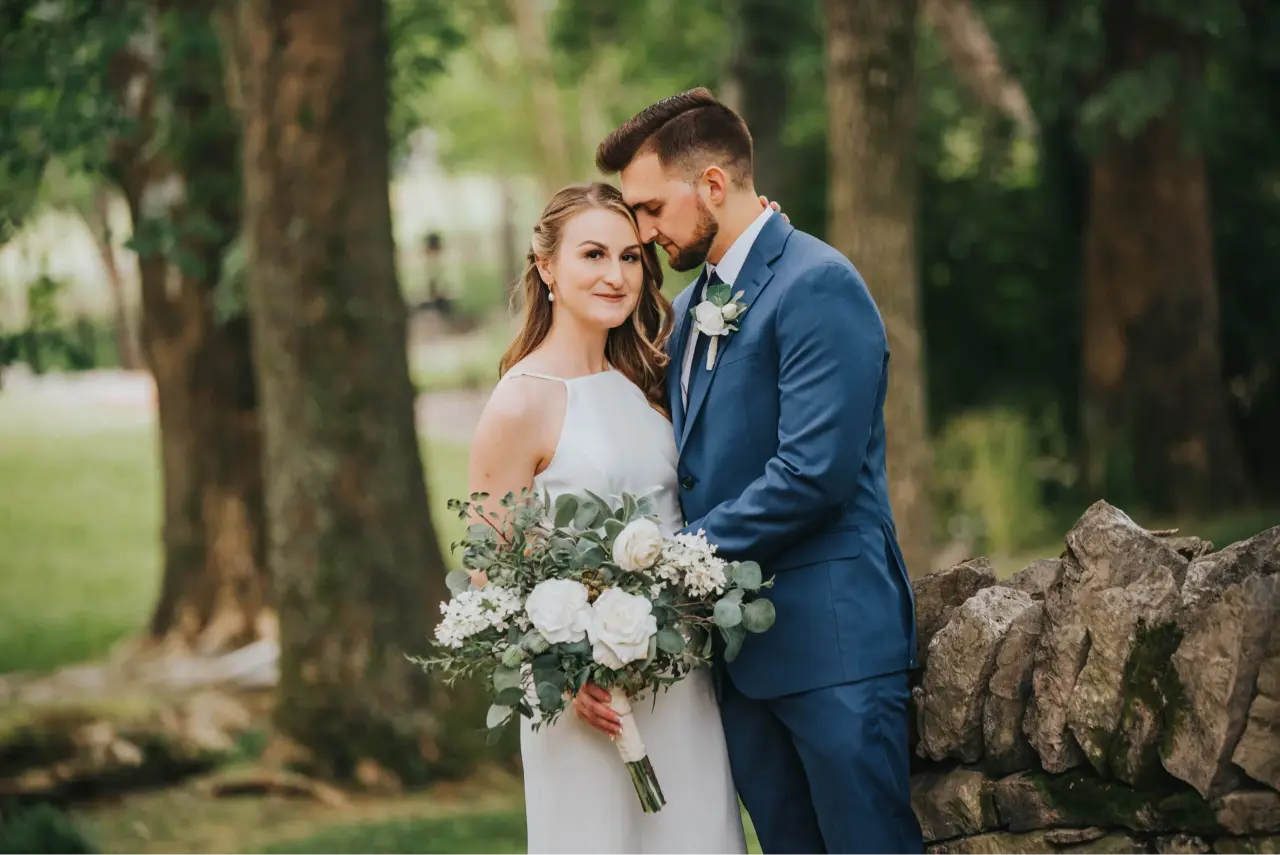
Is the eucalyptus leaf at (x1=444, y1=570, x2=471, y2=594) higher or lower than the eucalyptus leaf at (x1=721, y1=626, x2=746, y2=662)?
below

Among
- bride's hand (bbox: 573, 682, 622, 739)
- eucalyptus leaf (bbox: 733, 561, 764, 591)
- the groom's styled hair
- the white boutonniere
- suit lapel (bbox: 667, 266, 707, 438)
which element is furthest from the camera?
suit lapel (bbox: 667, 266, 707, 438)

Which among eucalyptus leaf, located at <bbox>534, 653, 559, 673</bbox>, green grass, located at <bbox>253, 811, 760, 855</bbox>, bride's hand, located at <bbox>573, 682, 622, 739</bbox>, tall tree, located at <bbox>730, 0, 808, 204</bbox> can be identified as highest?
tall tree, located at <bbox>730, 0, 808, 204</bbox>

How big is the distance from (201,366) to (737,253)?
715 cm

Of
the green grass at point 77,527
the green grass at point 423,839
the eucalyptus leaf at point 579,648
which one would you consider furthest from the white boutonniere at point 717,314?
the green grass at point 77,527

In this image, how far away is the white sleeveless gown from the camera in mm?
3611

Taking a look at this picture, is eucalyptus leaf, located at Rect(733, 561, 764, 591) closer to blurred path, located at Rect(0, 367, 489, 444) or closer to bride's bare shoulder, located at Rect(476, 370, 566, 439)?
bride's bare shoulder, located at Rect(476, 370, 566, 439)

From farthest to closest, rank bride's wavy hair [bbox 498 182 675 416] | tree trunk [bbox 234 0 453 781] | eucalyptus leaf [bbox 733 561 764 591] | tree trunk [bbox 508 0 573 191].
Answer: tree trunk [bbox 508 0 573 191] → tree trunk [bbox 234 0 453 781] → bride's wavy hair [bbox 498 182 675 416] → eucalyptus leaf [bbox 733 561 764 591]

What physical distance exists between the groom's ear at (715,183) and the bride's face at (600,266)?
0.24 meters

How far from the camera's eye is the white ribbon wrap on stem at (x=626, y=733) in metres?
3.42

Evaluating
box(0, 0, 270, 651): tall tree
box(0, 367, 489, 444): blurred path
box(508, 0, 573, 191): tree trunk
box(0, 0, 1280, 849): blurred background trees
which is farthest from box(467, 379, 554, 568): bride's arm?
box(0, 367, 489, 444): blurred path

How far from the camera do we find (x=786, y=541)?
11.2 ft

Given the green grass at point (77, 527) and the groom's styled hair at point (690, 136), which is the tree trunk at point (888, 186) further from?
the green grass at point (77, 527)

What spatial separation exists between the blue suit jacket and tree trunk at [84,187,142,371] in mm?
20071

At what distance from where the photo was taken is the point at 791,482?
3.30 m
